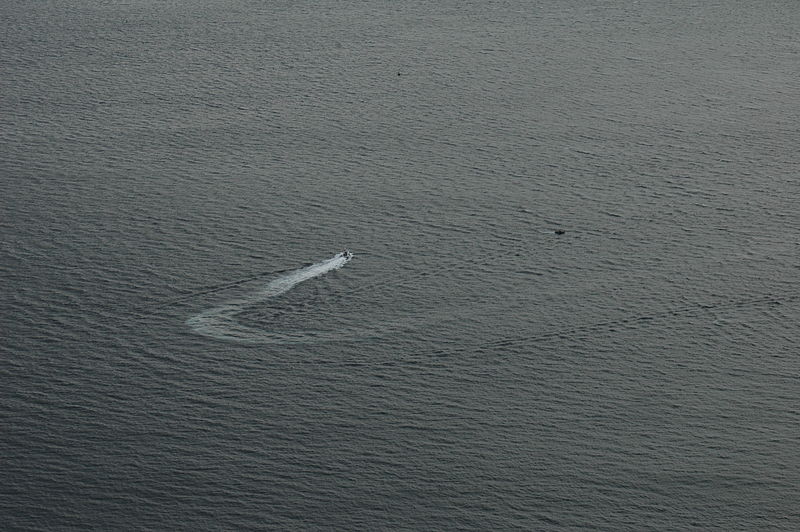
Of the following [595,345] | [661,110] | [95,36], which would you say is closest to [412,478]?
[595,345]

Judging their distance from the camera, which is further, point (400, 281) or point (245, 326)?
point (400, 281)

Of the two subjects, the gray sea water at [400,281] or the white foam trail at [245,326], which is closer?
the gray sea water at [400,281]

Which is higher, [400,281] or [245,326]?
[400,281]

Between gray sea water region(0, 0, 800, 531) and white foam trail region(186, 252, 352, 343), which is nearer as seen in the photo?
gray sea water region(0, 0, 800, 531)
